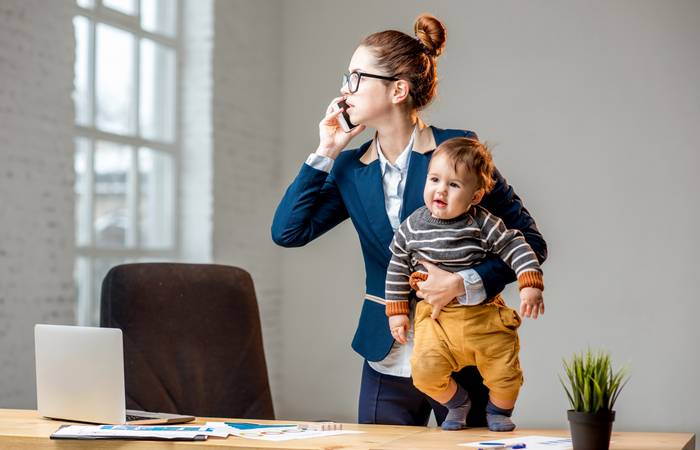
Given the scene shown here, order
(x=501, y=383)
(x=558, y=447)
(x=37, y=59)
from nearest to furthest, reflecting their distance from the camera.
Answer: (x=558, y=447)
(x=501, y=383)
(x=37, y=59)

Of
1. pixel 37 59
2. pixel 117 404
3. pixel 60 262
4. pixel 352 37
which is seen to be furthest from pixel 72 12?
pixel 117 404

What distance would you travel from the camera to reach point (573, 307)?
→ 5871mm

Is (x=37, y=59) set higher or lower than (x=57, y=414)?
higher

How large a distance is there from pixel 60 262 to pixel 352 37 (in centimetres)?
294

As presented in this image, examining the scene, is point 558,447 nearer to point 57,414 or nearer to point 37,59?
point 57,414

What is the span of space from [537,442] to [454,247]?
1.58ft

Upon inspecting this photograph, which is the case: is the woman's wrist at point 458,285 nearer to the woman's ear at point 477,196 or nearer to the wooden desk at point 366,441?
the woman's ear at point 477,196

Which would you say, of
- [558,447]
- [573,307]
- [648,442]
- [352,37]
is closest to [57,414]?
[558,447]

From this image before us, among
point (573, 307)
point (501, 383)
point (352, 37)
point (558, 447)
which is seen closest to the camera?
point (558, 447)

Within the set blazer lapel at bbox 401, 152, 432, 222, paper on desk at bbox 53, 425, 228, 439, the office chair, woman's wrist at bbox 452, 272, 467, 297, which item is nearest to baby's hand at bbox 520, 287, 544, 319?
woman's wrist at bbox 452, 272, 467, 297

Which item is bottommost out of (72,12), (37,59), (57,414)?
(57,414)

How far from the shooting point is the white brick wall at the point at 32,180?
407 centimetres

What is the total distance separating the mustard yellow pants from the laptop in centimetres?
64

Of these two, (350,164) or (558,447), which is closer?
(558,447)
